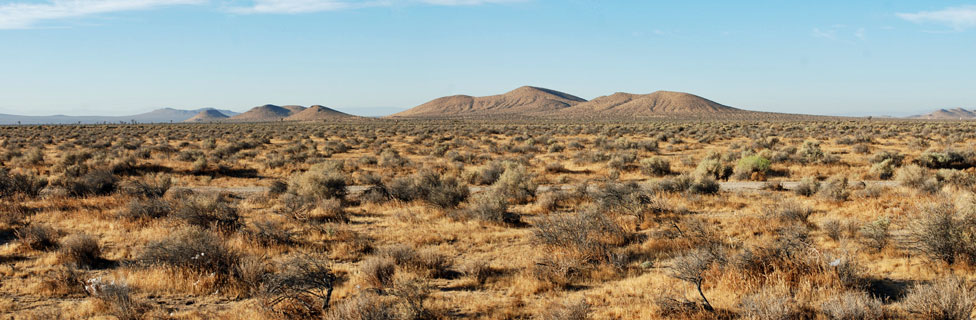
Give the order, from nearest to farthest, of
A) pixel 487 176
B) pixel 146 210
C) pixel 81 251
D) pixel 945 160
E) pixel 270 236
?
1. pixel 81 251
2. pixel 270 236
3. pixel 146 210
4. pixel 487 176
5. pixel 945 160

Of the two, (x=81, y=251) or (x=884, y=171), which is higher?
(x=884, y=171)

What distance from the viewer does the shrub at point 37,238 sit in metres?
9.03

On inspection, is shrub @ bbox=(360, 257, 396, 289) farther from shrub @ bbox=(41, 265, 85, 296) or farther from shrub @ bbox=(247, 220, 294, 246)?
shrub @ bbox=(41, 265, 85, 296)

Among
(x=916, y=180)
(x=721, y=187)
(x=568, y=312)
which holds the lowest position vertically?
(x=721, y=187)

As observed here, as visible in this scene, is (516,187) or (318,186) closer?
(318,186)

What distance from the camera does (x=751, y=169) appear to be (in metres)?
18.7

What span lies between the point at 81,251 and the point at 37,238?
168 centimetres

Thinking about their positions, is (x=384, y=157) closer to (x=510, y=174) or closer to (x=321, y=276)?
(x=510, y=174)

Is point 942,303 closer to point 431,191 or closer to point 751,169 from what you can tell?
point 431,191

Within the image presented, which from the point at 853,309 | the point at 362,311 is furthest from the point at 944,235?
the point at 362,311

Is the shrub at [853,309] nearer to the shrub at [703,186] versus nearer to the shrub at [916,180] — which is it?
the shrub at [703,186]

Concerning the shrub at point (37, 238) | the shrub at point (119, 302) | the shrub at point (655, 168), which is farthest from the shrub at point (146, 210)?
the shrub at point (655, 168)

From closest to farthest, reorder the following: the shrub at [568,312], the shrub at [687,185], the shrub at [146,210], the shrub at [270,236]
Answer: the shrub at [568,312], the shrub at [270,236], the shrub at [146,210], the shrub at [687,185]

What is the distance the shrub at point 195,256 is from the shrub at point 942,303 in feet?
28.2
